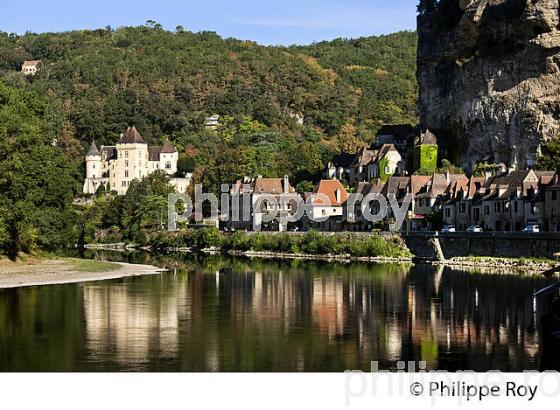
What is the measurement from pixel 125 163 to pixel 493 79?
6693 centimetres

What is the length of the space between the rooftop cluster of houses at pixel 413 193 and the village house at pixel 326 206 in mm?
93

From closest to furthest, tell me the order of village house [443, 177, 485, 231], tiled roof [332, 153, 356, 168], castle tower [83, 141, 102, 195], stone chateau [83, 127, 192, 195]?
village house [443, 177, 485, 231]
tiled roof [332, 153, 356, 168]
stone chateau [83, 127, 192, 195]
castle tower [83, 141, 102, 195]

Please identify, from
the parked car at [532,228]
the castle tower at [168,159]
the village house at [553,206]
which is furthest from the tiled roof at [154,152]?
the village house at [553,206]

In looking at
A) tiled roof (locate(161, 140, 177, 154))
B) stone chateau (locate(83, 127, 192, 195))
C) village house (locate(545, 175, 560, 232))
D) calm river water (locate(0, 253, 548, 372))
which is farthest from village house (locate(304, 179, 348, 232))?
tiled roof (locate(161, 140, 177, 154))

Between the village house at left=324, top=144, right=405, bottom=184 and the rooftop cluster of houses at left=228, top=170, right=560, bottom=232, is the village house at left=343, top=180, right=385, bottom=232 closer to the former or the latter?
the rooftop cluster of houses at left=228, top=170, right=560, bottom=232

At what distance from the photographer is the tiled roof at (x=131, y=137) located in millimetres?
151875

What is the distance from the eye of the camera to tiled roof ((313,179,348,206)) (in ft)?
343

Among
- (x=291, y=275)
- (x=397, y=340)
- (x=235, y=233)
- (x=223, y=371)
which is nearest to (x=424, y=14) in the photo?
(x=235, y=233)

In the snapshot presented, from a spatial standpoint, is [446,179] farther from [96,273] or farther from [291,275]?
[96,273]

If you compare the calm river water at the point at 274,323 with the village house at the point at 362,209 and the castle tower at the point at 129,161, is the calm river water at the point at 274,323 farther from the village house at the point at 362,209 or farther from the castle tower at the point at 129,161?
the castle tower at the point at 129,161

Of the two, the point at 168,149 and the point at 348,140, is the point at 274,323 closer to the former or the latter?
the point at 168,149

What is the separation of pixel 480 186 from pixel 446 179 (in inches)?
252

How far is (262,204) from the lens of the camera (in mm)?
109500

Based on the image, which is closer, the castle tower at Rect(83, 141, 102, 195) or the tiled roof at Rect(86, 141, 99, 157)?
the castle tower at Rect(83, 141, 102, 195)
